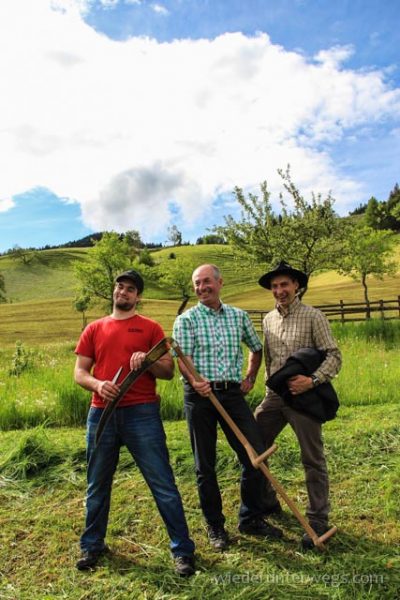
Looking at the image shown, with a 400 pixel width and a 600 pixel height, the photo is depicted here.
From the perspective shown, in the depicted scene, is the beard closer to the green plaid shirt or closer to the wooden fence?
the green plaid shirt

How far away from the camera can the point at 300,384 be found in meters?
3.60

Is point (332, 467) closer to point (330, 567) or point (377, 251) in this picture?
point (330, 567)

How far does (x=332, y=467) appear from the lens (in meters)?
4.98

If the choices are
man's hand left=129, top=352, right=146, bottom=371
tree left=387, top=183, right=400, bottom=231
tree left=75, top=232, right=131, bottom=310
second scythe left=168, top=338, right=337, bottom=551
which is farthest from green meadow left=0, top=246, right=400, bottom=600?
tree left=75, top=232, right=131, bottom=310

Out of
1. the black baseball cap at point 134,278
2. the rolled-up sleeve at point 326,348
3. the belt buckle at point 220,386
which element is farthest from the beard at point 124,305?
the rolled-up sleeve at point 326,348

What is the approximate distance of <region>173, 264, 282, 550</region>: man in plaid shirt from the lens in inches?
147

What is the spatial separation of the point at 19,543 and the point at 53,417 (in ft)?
11.2

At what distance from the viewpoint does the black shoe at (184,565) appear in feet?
10.9

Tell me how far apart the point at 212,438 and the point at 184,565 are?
3.10ft

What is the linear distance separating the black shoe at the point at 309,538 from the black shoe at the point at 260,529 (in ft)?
0.75

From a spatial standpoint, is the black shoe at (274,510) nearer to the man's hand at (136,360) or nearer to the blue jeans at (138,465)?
the blue jeans at (138,465)

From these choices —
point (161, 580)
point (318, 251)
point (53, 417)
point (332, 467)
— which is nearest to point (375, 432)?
point (332, 467)

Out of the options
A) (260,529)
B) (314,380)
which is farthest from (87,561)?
(314,380)

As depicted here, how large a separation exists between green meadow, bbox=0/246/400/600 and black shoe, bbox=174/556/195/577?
56 mm
